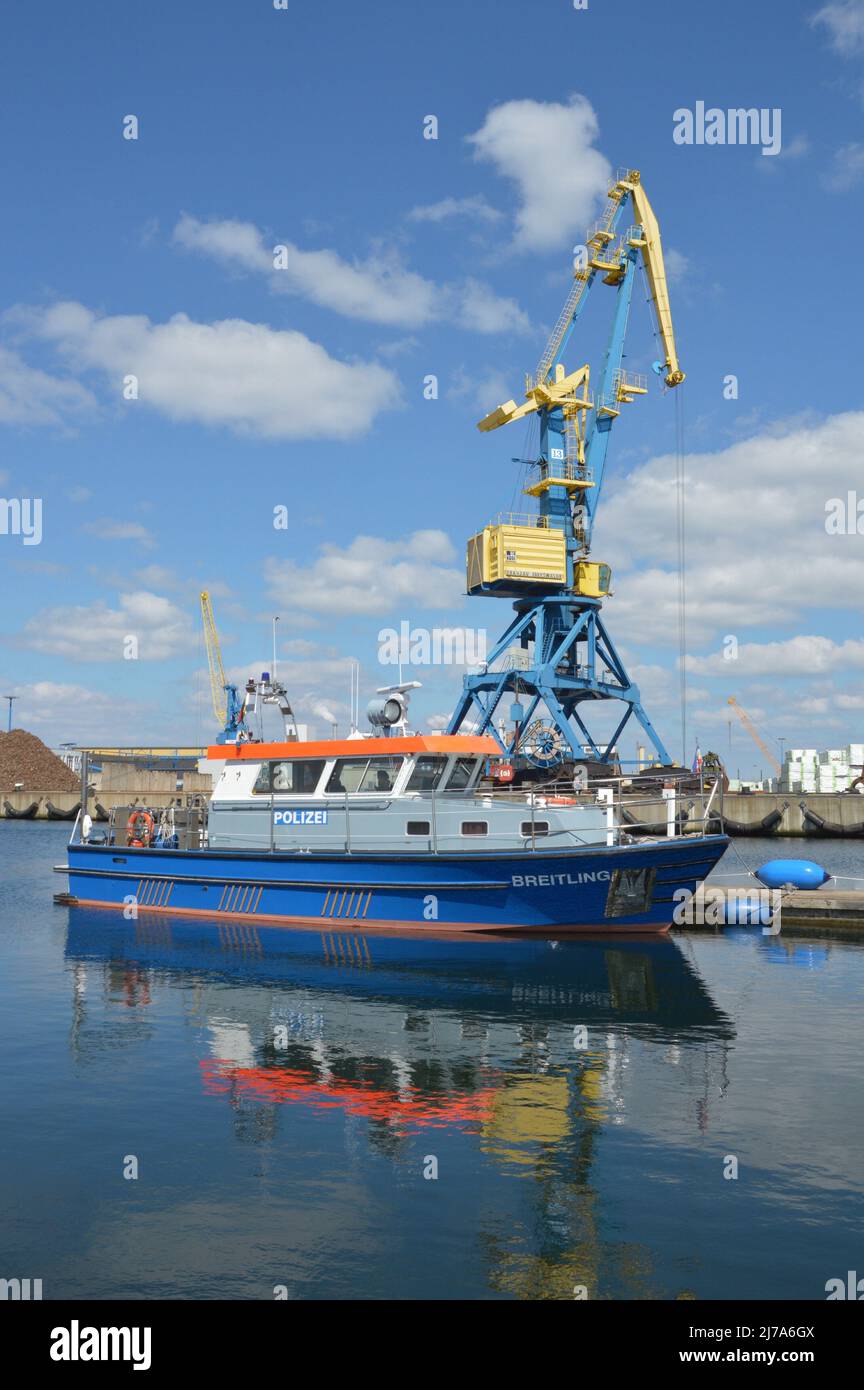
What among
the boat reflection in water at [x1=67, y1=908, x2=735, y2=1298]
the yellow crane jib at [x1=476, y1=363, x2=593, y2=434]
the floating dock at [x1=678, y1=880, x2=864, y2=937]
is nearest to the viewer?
the boat reflection in water at [x1=67, y1=908, x2=735, y2=1298]

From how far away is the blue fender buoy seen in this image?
102ft

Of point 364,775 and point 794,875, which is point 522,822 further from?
point 794,875

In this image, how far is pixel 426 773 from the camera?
2633cm

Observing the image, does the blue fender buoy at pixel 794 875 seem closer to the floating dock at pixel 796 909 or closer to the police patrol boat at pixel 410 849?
the floating dock at pixel 796 909

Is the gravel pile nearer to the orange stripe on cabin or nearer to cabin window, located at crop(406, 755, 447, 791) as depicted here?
the orange stripe on cabin

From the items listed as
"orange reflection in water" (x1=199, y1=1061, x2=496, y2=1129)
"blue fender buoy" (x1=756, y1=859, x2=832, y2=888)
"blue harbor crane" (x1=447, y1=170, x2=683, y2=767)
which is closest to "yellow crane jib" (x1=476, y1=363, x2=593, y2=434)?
"blue harbor crane" (x1=447, y1=170, x2=683, y2=767)

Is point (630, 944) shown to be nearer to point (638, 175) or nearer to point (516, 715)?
point (516, 715)

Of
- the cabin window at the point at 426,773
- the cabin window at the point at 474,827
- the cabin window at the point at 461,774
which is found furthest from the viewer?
the cabin window at the point at 461,774

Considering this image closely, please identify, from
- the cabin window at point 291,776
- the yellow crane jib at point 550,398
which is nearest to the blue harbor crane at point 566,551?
the yellow crane jib at point 550,398

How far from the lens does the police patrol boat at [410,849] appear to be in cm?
2478

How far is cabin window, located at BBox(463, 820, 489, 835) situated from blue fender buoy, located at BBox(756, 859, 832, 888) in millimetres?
11311

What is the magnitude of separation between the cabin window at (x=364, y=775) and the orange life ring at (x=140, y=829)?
26.2 ft
